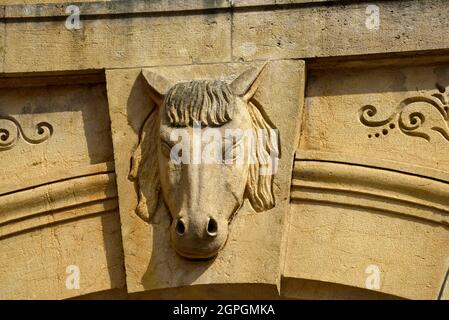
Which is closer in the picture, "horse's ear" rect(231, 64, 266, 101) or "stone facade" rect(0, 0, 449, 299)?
"stone facade" rect(0, 0, 449, 299)

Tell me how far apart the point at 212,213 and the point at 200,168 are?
21cm

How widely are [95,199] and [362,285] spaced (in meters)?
1.31

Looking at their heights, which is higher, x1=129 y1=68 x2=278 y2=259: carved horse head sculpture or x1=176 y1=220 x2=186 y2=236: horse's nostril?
x1=129 y1=68 x2=278 y2=259: carved horse head sculpture

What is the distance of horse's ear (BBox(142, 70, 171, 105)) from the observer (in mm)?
7305

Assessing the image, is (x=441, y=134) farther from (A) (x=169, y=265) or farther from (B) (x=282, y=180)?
(A) (x=169, y=265)

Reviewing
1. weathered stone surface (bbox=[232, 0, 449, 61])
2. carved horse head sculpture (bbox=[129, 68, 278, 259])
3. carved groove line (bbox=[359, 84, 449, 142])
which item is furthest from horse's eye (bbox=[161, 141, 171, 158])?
carved groove line (bbox=[359, 84, 449, 142])

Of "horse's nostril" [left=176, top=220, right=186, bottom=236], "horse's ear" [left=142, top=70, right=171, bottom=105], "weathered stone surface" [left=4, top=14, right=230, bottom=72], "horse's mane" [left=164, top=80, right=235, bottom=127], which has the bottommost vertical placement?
"horse's nostril" [left=176, top=220, right=186, bottom=236]

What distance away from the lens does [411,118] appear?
7277 mm

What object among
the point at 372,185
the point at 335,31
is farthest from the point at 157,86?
the point at 372,185

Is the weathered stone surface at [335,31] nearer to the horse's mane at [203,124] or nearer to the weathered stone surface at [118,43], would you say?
the weathered stone surface at [118,43]

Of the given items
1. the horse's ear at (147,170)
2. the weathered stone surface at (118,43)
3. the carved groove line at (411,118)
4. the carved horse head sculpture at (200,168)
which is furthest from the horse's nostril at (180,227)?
the carved groove line at (411,118)

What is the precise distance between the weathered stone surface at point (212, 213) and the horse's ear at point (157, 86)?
0.04 metres

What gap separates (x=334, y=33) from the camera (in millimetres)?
7324

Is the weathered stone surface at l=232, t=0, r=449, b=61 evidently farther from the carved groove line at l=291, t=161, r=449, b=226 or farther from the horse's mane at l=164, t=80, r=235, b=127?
the carved groove line at l=291, t=161, r=449, b=226
